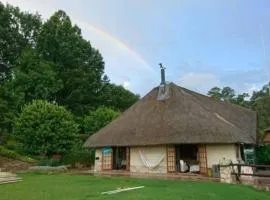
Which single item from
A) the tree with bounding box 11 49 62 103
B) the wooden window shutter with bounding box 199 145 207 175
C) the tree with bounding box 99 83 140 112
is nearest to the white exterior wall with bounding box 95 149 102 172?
the wooden window shutter with bounding box 199 145 207 175

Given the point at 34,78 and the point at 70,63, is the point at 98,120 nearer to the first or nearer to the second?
the point at 34,78

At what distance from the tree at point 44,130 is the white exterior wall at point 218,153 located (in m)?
11.2

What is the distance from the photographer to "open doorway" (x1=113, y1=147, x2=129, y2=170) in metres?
23.3

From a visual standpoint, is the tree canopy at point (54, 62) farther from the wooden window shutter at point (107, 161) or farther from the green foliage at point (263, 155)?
the green foliage at point (263, 155)

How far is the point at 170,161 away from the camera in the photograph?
66.6ft

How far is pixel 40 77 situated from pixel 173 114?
21.7m

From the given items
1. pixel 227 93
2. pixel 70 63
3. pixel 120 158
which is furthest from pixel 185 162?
pixel 227 93

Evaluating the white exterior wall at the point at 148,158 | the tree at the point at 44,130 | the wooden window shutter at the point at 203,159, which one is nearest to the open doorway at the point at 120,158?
the white exterior wall at the point at 148,158

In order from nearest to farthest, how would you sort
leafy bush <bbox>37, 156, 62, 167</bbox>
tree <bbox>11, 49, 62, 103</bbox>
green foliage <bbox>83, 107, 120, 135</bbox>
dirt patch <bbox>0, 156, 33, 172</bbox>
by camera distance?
dirt patch <bbox>0, 156, 33, 172</bbox> < leafy bush <bbox>37, 156, 62, 167</bbox> < green foliage <bbox>83, 107, 120, 135</bbox> < tree <bbox>11, 49, 62, 103</bbox>

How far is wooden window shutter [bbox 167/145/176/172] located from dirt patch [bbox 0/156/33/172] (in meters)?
10.4

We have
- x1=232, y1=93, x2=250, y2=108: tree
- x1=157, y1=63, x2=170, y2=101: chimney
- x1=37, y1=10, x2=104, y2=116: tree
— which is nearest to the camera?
x1=157, y1=63, x2=170, y2=101: chimney

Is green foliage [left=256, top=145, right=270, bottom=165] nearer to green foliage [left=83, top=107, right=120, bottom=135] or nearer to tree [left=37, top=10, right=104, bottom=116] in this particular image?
green foliage [left=83, top=107, right=120, bottom=135]

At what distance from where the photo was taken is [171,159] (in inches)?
800

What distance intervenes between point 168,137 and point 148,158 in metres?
2.18
